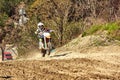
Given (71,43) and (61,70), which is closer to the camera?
(61,70)

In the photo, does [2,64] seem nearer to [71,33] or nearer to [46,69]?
[46,69]

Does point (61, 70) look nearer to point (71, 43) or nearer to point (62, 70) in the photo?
point (62, 70)

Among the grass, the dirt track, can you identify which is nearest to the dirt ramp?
the dirt track

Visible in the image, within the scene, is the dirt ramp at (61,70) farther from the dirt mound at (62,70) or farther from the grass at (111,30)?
the grass at (111,30)

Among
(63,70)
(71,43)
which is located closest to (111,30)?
(71,43)

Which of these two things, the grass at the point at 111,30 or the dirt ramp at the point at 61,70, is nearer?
the dirt ramp at the point at 61,70

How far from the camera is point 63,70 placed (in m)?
12.2

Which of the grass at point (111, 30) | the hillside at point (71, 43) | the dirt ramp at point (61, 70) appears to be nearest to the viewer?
the dirt ramp at point (61, 70)

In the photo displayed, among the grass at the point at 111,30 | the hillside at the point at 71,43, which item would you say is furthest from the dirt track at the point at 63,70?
the grass at the point at 111,30

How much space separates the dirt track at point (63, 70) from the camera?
36.4 feet

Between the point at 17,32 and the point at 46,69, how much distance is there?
1582 inches

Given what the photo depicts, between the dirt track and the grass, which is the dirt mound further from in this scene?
the grass

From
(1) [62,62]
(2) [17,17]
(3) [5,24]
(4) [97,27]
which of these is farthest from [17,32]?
(1) [62,62]

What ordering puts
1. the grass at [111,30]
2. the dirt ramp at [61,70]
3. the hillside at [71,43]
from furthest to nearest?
the grass at [111,30] → the hillside at [71,43] → the dirt ramp at [61,70]
